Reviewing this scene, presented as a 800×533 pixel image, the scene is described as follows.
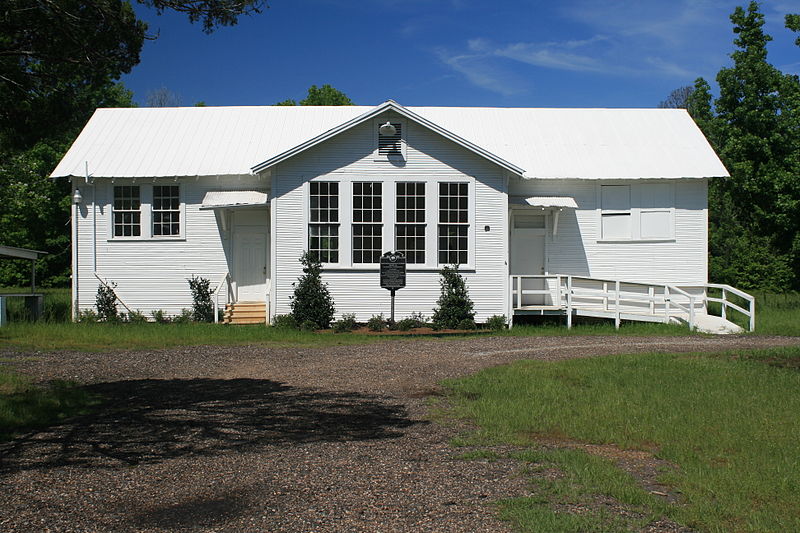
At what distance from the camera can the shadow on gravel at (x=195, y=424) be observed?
7.59m

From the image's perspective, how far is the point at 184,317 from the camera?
21328mm

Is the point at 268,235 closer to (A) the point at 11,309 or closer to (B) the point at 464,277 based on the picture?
(B) the point at 464,277

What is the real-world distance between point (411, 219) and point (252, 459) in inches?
519

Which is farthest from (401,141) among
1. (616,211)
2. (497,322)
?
(616,211)

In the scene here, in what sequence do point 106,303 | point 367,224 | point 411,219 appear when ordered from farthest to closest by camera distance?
point 106,303
point 411,219
point 367,224

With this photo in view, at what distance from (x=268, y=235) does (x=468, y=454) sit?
50.9 feet

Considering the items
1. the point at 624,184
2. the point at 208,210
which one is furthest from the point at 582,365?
the point at 208,210

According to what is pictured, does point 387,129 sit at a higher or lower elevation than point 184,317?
higher

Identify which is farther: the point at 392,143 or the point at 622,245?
the point at 622,245

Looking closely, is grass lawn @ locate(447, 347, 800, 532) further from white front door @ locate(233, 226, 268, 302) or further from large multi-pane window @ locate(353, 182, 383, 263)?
white front door @ locate(233, 226, 268, 302)

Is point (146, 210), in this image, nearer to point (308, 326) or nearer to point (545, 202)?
point (308, 326)

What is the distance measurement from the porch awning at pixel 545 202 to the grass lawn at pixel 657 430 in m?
8.02

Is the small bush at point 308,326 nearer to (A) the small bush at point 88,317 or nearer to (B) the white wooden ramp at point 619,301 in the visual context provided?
(B) the white wooden ramp at point 619,301

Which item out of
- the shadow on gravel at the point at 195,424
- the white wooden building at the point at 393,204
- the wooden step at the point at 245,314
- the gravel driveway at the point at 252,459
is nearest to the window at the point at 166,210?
the white wooden building at the point at 393,204
